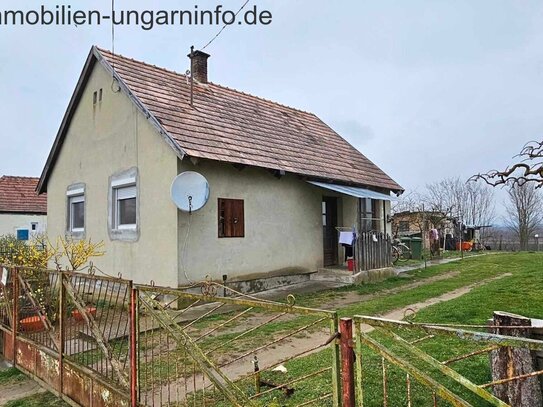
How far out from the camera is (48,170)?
53.8 feet

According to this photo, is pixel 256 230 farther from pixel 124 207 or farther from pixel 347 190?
pixel 124 207

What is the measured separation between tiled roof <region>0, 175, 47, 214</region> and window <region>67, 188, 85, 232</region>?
1763cm

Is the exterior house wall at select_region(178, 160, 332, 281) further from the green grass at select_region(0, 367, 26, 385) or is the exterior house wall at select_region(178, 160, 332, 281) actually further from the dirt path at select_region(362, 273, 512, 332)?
the dirt path at select_region(362, 273, 512, 332)

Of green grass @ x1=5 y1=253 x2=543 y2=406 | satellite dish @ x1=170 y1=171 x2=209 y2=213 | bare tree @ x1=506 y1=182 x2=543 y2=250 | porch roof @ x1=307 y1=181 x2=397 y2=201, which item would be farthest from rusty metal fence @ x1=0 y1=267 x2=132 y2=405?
bare tree @ x1=506 y1=182 x2=543 y2=250

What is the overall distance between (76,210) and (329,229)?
9374 mm

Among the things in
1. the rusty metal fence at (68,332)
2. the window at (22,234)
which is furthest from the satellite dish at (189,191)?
the window at (22,234)

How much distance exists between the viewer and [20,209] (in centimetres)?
3003

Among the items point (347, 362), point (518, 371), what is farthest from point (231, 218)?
point (347, 362)

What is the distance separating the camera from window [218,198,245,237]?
1158cm

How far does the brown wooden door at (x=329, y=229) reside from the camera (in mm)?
15250

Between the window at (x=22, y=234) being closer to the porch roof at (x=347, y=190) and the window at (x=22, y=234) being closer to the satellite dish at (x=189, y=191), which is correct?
the satellite dish at (x=189, y=191)

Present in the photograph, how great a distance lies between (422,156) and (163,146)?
34140 millimetres

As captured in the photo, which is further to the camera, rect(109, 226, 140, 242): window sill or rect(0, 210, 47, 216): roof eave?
rect(0, 210, 47, 216): roof eave

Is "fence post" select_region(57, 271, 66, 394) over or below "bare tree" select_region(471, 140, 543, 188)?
below
